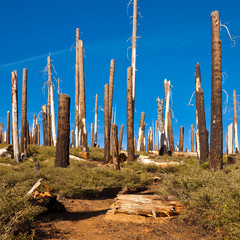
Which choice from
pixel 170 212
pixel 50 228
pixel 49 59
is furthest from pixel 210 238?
pixel 49 59

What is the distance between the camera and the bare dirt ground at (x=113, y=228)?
5298 millimetres

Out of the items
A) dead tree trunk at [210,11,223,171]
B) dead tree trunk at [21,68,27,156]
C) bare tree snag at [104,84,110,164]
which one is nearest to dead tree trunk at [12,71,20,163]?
dead tree trunk at [21,68,27,156]

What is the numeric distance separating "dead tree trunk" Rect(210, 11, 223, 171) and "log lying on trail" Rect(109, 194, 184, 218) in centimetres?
431

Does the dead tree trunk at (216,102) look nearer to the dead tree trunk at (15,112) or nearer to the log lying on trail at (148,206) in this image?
the log lying on trail at (148,206)

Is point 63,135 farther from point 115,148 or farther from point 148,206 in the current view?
point 148,206

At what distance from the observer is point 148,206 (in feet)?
21.4

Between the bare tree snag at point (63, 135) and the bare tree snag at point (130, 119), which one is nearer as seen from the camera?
the bare tree snag at point (63, 135)

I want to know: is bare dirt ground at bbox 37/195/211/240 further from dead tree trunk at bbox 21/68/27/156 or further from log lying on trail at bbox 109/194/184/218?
dead tree trunk at bbox 21/68/27/156

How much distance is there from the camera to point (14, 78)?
643 inches

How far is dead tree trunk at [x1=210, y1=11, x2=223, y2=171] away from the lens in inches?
403

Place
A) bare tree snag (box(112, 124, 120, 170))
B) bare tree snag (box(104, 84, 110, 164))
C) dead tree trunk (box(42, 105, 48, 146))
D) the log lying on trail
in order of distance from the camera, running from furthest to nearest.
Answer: dead tree trunk (box(42, 105, 48, 146)) → bare tree snag (box(104, 84, 110, 164)) → bare tree snag (box(112, 124, 120, 170)) → the log lying on trail

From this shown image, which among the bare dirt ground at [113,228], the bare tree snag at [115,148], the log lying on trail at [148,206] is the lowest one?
the bare dirt ground at [113,228]

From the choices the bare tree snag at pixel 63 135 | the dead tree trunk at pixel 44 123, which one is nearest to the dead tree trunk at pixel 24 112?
the dead tree trunk at pixel 44 123

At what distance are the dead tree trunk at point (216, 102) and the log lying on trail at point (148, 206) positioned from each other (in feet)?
14.1
